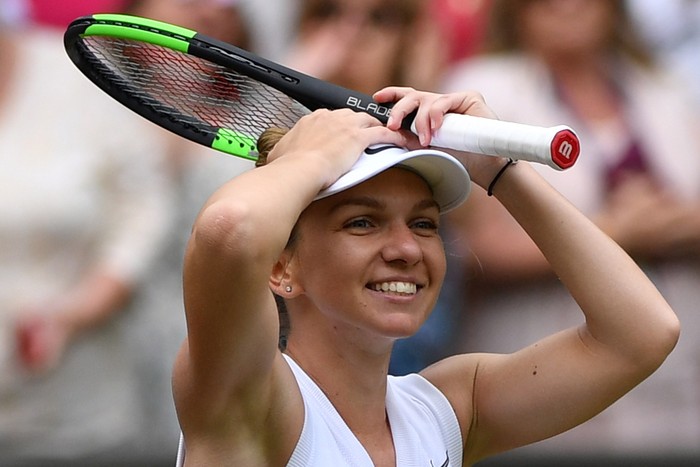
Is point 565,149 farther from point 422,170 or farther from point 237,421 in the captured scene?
point 237,421

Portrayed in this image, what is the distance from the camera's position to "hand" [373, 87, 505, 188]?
2672mm

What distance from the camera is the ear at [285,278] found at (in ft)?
8.84

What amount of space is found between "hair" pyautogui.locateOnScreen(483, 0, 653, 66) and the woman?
129 inches

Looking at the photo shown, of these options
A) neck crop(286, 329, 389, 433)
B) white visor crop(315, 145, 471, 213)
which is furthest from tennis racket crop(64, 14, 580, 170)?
neck crop(286, 329, 389, 433)

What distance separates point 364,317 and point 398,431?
0.33 metres

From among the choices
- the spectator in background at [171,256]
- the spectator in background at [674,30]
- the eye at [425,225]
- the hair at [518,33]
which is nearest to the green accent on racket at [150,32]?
the eye at [425,225]

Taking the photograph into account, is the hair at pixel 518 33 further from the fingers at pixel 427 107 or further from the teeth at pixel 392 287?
the teeth at pixel 392 287

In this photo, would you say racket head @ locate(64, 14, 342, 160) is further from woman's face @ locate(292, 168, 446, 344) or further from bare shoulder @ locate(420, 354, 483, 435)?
bare shoulder @ locate(420, 354, 483, 435)

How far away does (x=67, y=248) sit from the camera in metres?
5.95

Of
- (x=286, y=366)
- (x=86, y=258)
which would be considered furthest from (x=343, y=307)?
(x=86, y=258)

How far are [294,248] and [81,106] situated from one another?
362 cm

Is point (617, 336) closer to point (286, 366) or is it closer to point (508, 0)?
point (286, 366)

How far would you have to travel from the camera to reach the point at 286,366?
2590 mm

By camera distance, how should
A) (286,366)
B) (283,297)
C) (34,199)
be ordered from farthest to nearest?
1. (34,199)
2. (283,297)
3. (286,366)
